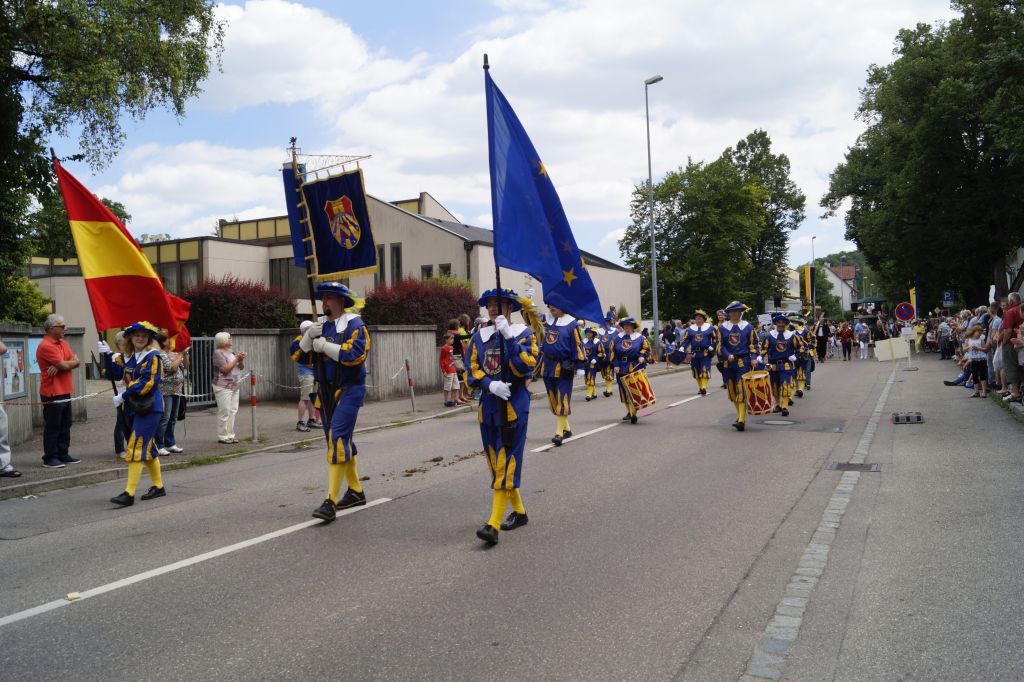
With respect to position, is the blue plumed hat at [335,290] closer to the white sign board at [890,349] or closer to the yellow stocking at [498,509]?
the yellow stocking at [498,509]

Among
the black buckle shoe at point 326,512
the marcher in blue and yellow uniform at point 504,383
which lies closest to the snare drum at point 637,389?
the marcher in blue and yellow uniform at point 504,383

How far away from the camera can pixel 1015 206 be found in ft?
124

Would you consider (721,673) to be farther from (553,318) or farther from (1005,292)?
(1005,292)

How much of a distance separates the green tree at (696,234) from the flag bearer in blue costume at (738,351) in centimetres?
4273

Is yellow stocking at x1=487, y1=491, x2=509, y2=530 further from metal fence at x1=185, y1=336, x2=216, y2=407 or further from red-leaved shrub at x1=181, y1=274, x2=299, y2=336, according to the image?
red-leaved shrub at x1=181, y1=274, x2=299, y2=336

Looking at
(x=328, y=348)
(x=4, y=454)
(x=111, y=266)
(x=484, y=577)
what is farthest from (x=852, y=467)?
(x=4, y=454)

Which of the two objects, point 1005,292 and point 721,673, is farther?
point 1005,292

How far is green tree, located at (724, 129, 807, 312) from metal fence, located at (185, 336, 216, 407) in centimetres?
6000

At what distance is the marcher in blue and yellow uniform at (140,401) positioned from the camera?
8.31 metres

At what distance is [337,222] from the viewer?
28.5ft

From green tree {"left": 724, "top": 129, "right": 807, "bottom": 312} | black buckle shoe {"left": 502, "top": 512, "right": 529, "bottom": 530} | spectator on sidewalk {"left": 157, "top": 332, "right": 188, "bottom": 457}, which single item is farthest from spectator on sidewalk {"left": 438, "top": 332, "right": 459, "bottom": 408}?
green tree {"left": 724, "top": 129, "right": 807, "bottom": 312}

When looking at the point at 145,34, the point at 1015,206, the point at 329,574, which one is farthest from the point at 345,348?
the point at 1015,206

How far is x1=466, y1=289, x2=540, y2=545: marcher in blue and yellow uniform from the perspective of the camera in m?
6.55

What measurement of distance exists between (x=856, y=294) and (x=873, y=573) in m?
166
